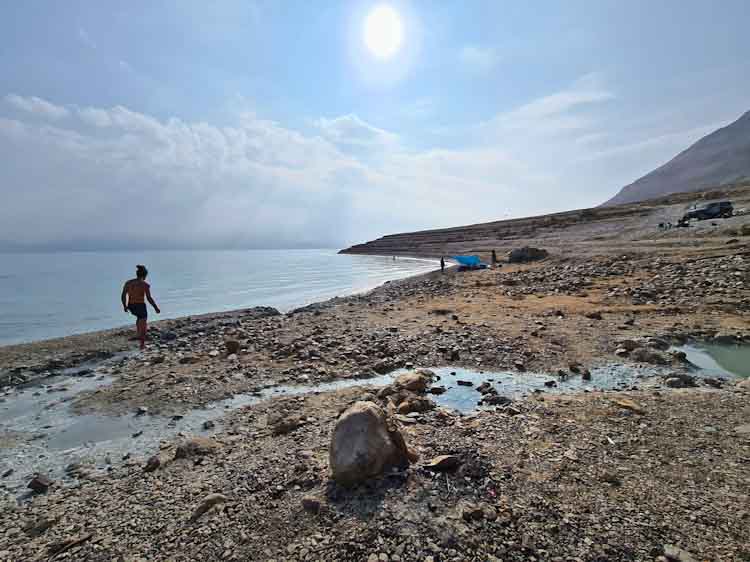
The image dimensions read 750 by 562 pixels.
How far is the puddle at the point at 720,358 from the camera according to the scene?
8617mm

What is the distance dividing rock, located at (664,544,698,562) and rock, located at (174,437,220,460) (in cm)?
605

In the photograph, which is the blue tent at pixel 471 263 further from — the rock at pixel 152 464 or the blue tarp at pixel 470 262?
the rock at pixel 152 464

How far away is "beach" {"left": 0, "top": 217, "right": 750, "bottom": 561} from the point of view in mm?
3764

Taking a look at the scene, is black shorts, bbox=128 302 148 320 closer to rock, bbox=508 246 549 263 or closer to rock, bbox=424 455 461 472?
rock, bbox=424 455 461 472

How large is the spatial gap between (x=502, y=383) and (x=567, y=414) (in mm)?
2318

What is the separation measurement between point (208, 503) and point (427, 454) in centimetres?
292

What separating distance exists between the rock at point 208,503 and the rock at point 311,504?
108cm

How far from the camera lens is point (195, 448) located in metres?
6.02

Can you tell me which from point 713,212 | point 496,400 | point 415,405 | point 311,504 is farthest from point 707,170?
point 311,504

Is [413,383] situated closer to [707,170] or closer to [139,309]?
[139,309]

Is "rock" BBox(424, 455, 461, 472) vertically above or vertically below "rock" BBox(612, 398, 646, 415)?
above

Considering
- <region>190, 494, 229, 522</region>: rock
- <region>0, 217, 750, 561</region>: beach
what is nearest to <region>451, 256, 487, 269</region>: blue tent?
<region>0, 217, 750, 561</region>: beach

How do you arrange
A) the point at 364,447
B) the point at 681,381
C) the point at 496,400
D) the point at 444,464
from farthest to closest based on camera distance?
the point at 681,381 < the point at 496,400 < the point at 444,464 < the point at 364,447

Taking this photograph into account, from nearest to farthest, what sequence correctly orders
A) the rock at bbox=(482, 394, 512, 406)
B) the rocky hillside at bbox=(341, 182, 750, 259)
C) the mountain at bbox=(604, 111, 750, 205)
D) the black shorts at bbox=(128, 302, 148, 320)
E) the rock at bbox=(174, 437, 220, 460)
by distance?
the rock at bbox=(174, 437, 220, 460), the rock at bbox=(482, 394, 512, 406), the black shorts at bbox=(128, 302, 148, 320), the rocky hillside at bbox=(341, 182, 750, 259), the mountain at bbox=(604, 111, 750, 205)
